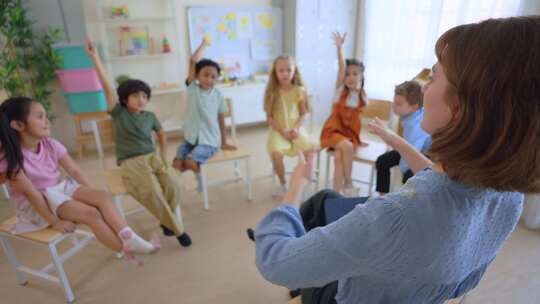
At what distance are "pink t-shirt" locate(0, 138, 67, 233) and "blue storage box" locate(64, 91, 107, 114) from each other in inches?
75.8

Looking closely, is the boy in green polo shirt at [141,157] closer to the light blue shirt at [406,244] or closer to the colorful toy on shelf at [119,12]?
the light blue shirt at [406,244]

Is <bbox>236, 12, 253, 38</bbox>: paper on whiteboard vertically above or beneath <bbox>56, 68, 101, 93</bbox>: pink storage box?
above

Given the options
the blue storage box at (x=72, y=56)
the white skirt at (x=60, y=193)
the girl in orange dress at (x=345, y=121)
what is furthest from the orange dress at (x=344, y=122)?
the blue storage box at (x=72, y=56)

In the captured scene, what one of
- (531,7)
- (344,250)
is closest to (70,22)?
(344,250)

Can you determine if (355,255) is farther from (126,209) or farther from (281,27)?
(281,27)

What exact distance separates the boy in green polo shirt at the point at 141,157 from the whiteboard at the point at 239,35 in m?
2.14

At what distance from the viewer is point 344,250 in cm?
61

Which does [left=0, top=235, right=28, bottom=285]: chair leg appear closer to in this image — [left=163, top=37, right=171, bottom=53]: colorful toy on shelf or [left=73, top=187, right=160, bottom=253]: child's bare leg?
[left=73, top=187, right=160, bottom=253]: child's bare leg

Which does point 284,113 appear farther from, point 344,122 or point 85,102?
point 85,102

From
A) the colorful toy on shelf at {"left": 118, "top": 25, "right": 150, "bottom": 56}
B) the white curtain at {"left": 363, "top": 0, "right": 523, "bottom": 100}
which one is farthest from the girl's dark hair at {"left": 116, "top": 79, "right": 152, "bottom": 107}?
the white curtain at {"left": 363, "top": 0, "right": 523, "bottom": 100}

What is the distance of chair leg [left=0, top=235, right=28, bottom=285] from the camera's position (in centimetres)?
174

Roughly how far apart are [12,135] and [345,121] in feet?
6.96

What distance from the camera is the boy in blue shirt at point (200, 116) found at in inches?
97.0

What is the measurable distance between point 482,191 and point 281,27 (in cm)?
425
